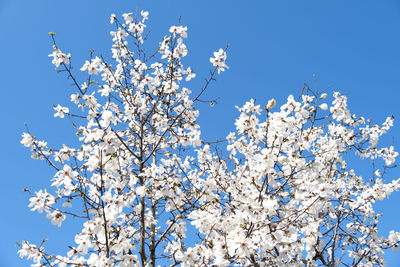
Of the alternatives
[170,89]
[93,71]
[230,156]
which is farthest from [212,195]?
[93,71]

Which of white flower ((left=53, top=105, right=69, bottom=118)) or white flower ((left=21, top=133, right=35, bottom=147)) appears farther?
white flower ((left=53, top=105, right=69, bottom=118))

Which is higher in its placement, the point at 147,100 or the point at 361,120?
the point at 147,100

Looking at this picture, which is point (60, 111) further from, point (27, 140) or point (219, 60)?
Result: point (219, 60)

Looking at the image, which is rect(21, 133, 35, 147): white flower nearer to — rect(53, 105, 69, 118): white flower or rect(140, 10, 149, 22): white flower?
rect(53, 105, 69, 118): white flower

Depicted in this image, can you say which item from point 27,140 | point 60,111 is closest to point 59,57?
point 60,111

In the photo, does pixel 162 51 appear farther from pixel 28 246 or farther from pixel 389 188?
pixel 389 188

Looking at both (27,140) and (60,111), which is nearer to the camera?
(27,140)

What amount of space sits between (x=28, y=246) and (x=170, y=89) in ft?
12.9

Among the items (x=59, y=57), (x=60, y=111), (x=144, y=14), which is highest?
(x=144, y=14)

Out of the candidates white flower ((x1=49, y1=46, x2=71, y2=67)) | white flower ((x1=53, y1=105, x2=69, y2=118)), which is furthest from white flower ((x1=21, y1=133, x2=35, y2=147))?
white flower ((x1=49, y1=46, x2=71, y2=67))

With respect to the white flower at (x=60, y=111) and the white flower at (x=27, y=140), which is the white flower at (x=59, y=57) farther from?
the white flower at (x=27, y=140)

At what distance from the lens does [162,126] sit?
6.02 metres

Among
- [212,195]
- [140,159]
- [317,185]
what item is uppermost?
[140,159]

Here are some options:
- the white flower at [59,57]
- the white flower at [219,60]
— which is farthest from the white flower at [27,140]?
the white flower at [219,60]
